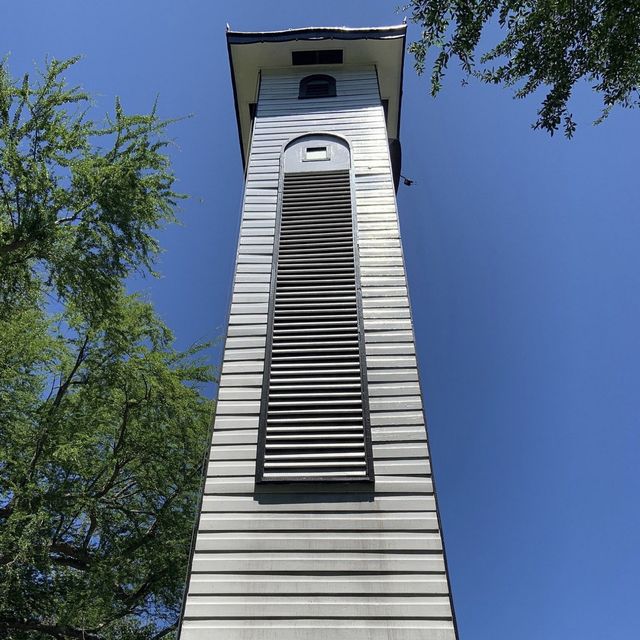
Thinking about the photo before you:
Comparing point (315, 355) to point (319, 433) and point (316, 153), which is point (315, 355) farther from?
point (316, 153)

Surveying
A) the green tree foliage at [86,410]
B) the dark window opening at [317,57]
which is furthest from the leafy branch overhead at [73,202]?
the dark window opening at [317,57]

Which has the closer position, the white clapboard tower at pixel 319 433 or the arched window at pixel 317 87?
the white clapboard tower at pixel 319 433

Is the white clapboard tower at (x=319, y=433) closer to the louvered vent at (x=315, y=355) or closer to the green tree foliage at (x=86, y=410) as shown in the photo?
the louvered vent at (x=315, y=355)

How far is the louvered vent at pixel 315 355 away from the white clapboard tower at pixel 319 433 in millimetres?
17

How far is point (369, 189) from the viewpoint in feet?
28.7

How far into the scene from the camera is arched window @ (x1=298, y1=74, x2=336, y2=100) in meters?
11.6

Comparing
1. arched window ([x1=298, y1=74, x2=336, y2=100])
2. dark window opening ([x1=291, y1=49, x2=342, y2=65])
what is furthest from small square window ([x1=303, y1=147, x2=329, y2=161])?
dark window opening ([x1=291, y1=49, x2=342, y2=65])

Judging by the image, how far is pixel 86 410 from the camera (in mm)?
9281

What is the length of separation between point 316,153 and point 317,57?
4.24 meters

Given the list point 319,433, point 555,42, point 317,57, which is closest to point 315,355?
point 319,433

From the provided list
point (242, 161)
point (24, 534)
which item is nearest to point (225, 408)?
point (24, 534)

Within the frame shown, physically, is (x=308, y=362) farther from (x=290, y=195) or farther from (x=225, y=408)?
(x=290, y=195)

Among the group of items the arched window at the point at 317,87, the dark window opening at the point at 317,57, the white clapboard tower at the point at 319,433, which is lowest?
the white clapboard tower at the point at 319,433

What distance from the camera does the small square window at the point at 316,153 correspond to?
959cm
